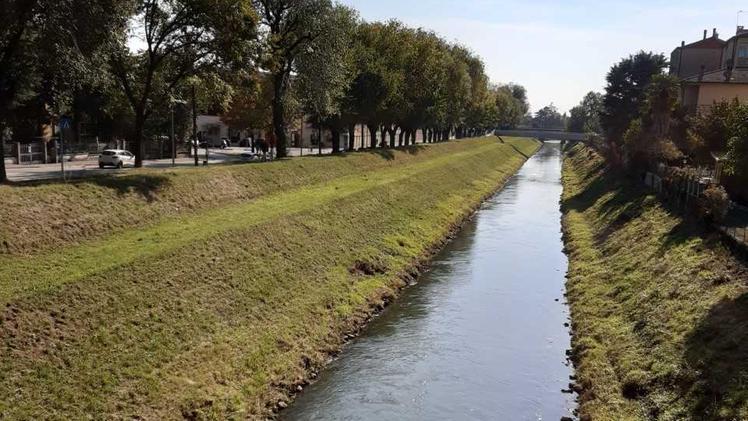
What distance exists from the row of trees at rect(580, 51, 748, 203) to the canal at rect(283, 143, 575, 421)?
9607 millimetres

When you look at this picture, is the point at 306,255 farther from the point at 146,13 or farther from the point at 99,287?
the point at 146,13

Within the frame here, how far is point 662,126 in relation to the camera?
51.1m

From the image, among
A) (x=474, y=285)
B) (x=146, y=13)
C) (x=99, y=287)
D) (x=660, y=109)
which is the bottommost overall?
(x=474, y=285)

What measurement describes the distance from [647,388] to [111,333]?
14323 mm

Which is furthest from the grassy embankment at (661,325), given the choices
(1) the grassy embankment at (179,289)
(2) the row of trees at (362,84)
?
(2) the row of trees at (362,84)

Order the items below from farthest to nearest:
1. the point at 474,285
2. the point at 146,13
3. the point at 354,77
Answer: the point at 354,77
the point at 146,13
the point at 474,285

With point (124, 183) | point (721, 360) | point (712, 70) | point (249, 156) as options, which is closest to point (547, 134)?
point (712, 70)

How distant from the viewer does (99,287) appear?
1791 centimetres

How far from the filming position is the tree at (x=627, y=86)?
77.2 metres

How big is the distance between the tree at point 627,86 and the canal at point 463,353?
158 feet

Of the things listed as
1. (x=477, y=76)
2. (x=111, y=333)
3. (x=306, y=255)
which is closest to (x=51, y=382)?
(x=111, y=333)

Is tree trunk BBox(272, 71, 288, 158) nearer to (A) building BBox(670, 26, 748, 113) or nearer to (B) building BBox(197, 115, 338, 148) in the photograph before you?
(A) building BBox(670, 26, 748, 113)

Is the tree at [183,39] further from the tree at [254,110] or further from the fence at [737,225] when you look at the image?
the fence at [737,225]

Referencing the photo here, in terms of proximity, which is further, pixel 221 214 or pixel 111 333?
pixel 221 214
